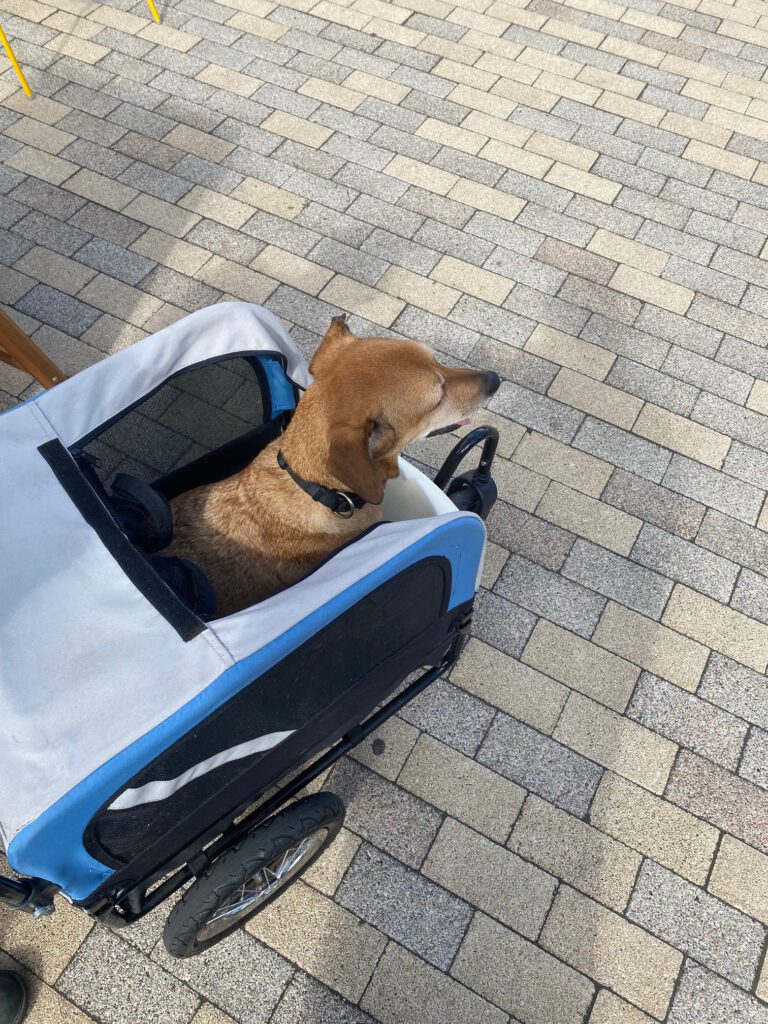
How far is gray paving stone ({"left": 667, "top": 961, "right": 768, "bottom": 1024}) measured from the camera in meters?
2.76

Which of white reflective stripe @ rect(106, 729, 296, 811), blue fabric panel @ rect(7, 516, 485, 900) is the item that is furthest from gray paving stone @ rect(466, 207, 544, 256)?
white reflective stripe @ rect(106, 729, 296, 811)

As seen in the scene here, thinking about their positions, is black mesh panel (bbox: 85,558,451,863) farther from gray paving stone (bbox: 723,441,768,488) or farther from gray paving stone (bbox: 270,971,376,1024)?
gray paving stone (bbox: 723,441,768,488)

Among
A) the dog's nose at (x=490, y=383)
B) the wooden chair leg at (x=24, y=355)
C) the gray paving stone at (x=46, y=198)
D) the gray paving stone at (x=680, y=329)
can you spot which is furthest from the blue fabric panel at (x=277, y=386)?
the gray paving stone at (x=46, y=198)

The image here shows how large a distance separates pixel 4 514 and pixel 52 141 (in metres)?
4.71

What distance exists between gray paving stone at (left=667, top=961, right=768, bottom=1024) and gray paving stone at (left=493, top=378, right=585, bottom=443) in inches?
102

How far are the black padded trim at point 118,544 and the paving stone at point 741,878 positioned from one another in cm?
248

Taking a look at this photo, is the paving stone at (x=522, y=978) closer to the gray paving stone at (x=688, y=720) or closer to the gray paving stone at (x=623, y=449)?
the gray paving stone at (x=688, y=720)

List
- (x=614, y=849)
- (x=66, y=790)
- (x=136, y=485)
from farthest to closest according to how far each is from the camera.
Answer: (x=614, y=849) → (x=136, y=485) → (x=66, y=790)

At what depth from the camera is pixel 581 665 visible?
3.48 m

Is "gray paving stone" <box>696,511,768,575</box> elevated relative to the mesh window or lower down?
lower down

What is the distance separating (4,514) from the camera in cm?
203

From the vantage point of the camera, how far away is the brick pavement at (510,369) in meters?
2.85

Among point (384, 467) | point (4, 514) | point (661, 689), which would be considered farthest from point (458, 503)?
point (4, 514)

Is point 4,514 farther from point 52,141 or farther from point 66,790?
point 52,141
